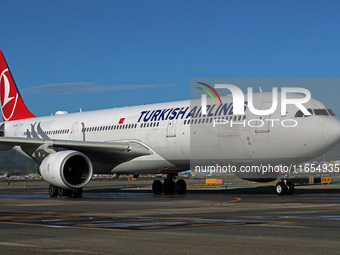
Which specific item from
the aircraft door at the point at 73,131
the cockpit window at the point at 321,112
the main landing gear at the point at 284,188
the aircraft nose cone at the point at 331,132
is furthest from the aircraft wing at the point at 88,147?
the aircraft nose cone at the point at 331,132

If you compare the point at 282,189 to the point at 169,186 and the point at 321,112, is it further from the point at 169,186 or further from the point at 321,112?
the point at 169,186

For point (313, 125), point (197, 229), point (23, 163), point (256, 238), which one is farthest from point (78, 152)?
point (23, 163)

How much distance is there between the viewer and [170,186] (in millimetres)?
29328

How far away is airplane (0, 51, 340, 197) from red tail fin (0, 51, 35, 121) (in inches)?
269

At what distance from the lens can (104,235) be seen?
31.4ft

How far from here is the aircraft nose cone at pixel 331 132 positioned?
21.4m

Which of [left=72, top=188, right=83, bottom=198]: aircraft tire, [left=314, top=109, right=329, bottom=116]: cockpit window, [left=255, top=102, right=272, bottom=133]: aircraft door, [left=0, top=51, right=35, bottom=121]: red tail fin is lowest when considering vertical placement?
[left=72, top=188, right=83, bottom=198]: aircraft tire

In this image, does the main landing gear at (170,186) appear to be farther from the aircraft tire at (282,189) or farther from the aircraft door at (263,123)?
the aircraft door at (263,123)

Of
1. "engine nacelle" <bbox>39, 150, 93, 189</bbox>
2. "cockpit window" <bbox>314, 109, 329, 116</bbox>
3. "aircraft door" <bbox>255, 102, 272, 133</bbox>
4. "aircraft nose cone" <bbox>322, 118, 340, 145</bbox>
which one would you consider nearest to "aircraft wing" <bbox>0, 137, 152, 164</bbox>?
"engine nacelle" <bbox>39, 150, 93, 189</bbox>

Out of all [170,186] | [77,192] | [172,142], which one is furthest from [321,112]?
[77,192]

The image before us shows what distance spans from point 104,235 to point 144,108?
19869mm

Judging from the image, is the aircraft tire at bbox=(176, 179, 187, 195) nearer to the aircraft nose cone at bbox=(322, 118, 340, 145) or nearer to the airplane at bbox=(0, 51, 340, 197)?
the airplane at bbox=(0, 51, 340, 197)

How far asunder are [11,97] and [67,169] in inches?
599

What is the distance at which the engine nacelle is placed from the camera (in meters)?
25.0
